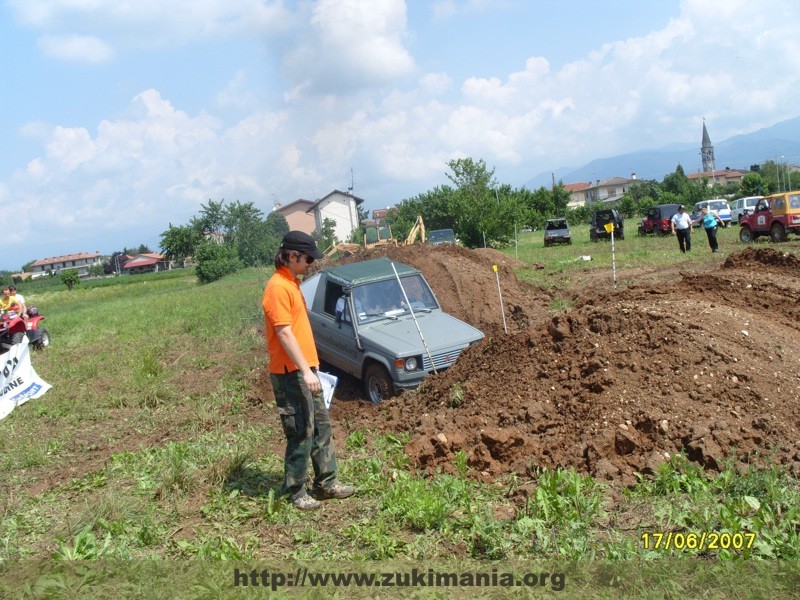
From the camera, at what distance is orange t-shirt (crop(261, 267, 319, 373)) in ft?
15.9

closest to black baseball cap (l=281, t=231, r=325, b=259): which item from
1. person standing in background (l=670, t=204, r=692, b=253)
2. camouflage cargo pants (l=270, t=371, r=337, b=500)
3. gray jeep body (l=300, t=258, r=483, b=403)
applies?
camouflage cargo pants (l=270, t=371, r=337, b=500)

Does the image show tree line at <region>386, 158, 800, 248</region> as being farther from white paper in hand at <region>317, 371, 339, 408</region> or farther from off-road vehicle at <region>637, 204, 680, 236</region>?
white paper in hand at <region>317, 371, 339, 408</region>

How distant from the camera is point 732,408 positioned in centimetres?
546

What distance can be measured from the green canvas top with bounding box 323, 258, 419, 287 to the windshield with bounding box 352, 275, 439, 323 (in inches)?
3.1

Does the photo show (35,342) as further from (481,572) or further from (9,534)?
(481,572)

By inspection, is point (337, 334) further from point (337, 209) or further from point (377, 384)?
point (337, 209)

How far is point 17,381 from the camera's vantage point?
10398 millimetres

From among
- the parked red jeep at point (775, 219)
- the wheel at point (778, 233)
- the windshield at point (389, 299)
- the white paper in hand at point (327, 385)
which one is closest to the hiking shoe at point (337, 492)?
the white paper in hand at point (327, 385)

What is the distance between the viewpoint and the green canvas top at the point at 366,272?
31.1 ft

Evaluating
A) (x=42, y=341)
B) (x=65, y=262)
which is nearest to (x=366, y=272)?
(x=42, y=341)

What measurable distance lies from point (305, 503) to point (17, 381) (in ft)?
25.2

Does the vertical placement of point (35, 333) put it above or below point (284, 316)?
below

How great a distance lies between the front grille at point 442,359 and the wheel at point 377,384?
1.66 feet

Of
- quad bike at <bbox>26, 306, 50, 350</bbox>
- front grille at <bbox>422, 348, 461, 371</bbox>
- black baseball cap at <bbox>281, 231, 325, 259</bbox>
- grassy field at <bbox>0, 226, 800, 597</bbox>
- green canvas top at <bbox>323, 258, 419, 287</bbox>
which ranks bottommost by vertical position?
grassy field at <bbox>0, 226, 800, 597</bbox>
